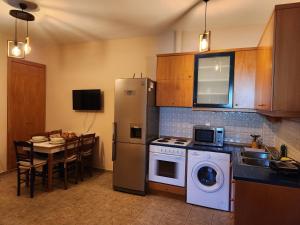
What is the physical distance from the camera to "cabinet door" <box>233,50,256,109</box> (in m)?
2.88

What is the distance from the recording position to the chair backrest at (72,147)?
3463mm

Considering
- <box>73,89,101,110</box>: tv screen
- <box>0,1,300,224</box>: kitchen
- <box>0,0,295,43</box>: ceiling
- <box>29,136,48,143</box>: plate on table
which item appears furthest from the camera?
<box>73,89,101,110</box>: tv screen

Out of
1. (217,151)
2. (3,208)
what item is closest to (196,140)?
(217,151)

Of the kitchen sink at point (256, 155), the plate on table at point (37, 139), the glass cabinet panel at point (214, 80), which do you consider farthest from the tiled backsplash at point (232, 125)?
the plate on table at point (37, 139)

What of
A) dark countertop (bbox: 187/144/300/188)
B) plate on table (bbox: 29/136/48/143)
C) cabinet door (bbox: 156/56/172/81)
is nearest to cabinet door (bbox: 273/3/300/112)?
dark countertop (bbox: 187/144/300/188)

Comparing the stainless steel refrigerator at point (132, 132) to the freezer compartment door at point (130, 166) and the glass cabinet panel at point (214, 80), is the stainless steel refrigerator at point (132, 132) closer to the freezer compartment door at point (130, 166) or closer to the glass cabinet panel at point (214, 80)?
the freezer compartment door at point (130, 166)

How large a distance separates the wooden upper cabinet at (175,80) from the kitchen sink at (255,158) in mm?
1106

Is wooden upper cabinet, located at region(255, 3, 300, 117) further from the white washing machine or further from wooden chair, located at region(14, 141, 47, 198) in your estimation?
wooden chair, located at region(14, 141, 47, 198)

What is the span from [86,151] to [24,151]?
1.04 m

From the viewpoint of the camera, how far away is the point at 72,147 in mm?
3615

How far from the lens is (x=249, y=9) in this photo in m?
2.74

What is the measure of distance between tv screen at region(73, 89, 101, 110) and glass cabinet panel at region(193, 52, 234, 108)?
2093 mm

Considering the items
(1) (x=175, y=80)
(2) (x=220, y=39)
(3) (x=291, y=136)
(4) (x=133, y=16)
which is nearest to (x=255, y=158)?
(3) (x=291, y=136)

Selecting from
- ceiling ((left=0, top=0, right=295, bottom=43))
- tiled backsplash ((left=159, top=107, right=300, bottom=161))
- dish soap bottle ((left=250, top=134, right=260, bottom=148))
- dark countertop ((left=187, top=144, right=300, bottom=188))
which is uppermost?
ceiling ((left=0, top=0, right=295, bottom=43))
